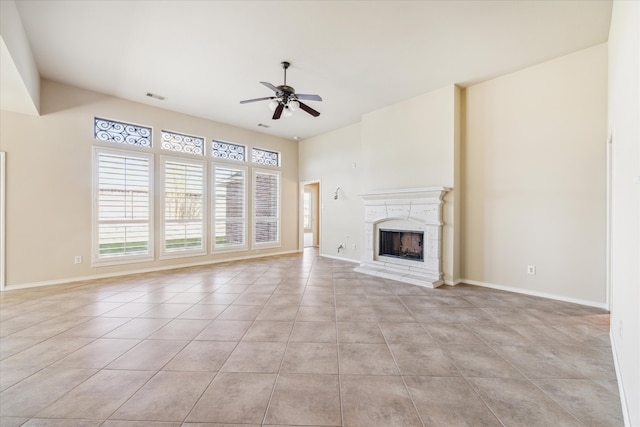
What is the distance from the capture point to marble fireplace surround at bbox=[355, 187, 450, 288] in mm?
4414

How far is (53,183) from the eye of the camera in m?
4.35

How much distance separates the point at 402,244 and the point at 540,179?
2.39 m

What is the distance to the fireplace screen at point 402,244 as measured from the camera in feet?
15.9

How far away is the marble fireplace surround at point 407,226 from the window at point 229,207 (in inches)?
129

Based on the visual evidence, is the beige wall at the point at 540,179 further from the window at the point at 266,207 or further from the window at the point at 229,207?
the window at the point at 229,207

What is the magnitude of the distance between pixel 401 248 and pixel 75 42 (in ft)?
19.5

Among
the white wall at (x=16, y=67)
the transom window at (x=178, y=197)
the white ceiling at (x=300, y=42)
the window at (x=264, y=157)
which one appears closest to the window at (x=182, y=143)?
the transom window at (x=178, y=197)

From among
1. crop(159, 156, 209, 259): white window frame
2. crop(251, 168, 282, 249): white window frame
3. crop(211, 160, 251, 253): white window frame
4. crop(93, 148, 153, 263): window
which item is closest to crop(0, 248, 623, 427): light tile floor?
crop(93, 148, 153, 263): window

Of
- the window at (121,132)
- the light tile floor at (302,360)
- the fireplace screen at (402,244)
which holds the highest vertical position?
the window at (121,132)

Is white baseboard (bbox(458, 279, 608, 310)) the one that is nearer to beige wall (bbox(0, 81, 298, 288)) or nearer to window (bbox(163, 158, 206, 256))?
window (bbox(163, 158, 206, 256))

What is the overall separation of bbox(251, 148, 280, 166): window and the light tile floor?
14.0 feet

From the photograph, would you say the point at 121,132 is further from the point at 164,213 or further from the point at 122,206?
the point at 164,213

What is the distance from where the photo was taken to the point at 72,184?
178 inches

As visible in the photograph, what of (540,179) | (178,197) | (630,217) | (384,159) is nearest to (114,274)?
(178,197)
